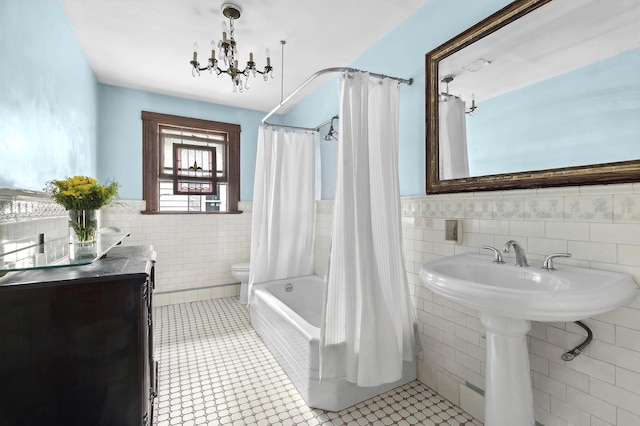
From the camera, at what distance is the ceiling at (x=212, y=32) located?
2.05m

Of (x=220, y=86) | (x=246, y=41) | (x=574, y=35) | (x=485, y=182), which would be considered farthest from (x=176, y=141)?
(x=574, y=35)

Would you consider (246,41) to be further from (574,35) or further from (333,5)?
(574,35)

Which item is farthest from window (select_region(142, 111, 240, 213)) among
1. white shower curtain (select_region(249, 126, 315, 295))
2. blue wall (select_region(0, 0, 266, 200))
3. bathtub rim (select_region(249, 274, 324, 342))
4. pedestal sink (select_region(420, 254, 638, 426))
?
pedestal sink (select_region(420, 254, 638, 426))

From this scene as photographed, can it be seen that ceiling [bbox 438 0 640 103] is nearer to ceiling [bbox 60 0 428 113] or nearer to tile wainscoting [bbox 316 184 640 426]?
tile wainscoting [bbox 316 184 640 426]

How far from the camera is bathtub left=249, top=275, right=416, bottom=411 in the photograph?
1754 millimetres

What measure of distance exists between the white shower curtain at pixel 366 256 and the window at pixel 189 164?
2552 millimetres

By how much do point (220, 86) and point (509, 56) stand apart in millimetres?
2813

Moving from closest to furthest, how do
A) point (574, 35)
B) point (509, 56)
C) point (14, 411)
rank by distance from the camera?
point (14, 411) < point (574, 35) < point (509, 56)

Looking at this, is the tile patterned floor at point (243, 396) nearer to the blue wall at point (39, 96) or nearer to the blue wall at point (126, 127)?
the blue wall at point (39, 96)

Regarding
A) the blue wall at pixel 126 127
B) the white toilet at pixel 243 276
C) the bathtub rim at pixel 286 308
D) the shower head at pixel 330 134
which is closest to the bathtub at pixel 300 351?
the bathtub rim at pixel 286 308

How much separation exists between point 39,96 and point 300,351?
2.14 m

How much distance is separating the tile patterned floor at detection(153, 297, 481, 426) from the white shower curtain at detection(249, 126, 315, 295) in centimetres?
70

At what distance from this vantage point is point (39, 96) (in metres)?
1.70

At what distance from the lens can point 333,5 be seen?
6.68 ft
